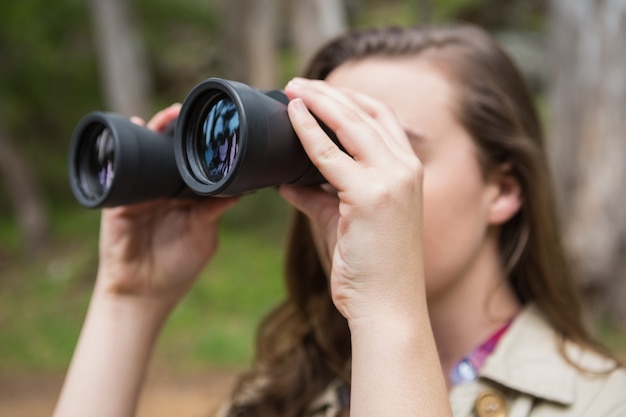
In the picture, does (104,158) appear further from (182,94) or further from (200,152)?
(182,94)

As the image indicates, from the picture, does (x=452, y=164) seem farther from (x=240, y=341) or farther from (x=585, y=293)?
(x=240, y=341)

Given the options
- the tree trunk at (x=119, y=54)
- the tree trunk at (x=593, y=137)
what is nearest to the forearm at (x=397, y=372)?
the tree trunk at (x=593, y=137)

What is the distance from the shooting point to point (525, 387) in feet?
4.29

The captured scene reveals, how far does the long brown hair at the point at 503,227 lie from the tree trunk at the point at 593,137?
10.3 feet

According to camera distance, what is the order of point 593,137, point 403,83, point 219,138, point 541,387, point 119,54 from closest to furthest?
point 219,138 → point 541,387 → point 403,83 → point 593,137 → point 119,54

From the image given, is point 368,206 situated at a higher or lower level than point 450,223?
higher

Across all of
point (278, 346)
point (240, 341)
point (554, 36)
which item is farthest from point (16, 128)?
point (278, 346)

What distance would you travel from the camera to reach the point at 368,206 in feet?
3.35

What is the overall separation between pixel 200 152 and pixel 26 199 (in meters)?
8.99

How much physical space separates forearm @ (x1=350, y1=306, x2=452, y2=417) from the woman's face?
0.34 m

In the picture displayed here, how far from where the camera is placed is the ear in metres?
1.49

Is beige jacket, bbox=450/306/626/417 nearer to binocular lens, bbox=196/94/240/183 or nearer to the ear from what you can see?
the ear

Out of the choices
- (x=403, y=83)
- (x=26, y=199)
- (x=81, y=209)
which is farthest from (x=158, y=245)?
(x=81, y=209)

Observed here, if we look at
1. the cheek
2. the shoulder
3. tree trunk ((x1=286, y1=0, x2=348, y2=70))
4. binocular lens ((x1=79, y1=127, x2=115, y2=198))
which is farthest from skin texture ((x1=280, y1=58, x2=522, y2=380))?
tree trunk ((x1=286, y1=0, x2=348, y2=70))
